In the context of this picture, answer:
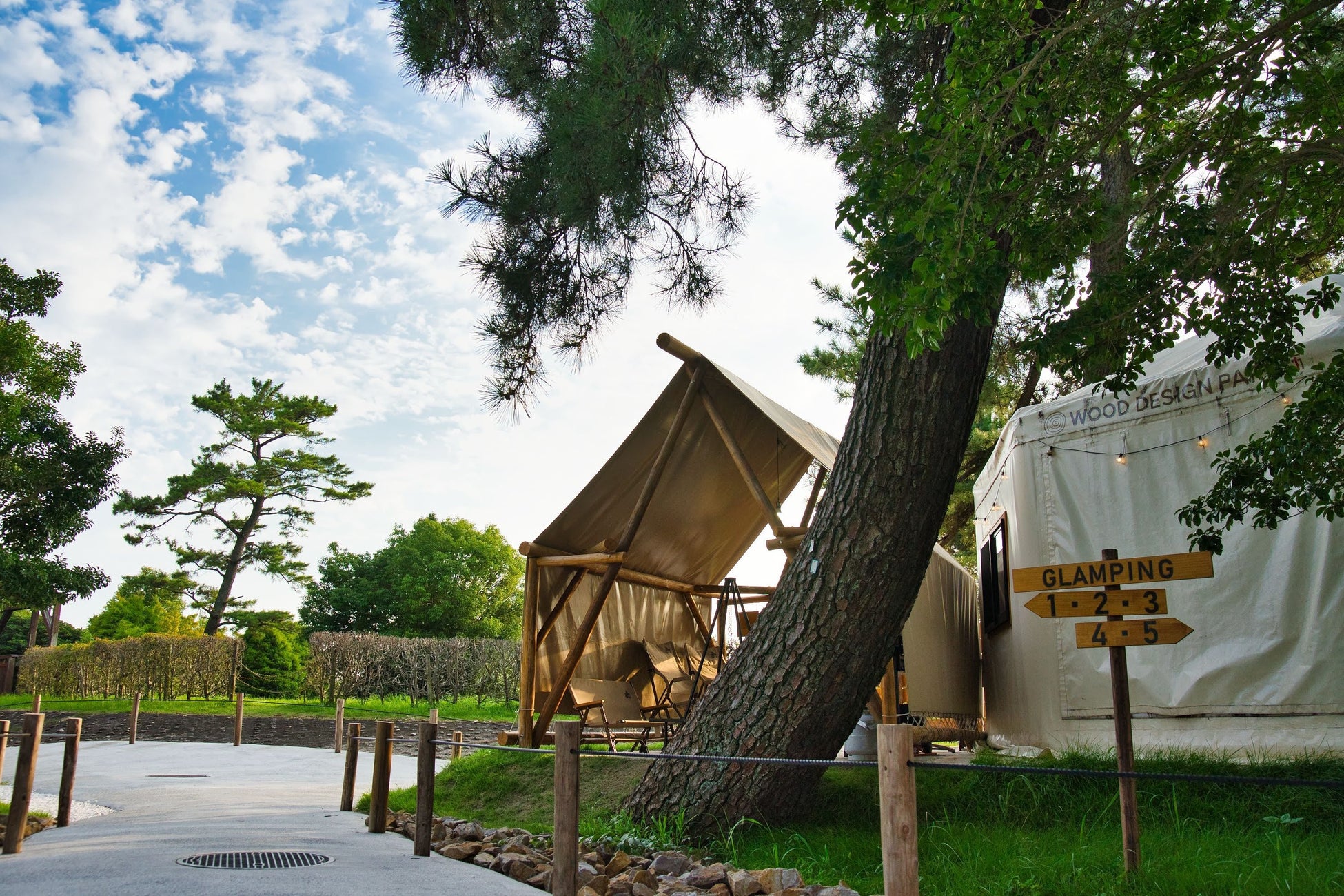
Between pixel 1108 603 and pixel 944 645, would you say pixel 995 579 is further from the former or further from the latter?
pixel 1108 603

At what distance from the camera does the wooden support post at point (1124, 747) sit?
10.1ft

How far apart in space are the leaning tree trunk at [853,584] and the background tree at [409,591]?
25256 mm

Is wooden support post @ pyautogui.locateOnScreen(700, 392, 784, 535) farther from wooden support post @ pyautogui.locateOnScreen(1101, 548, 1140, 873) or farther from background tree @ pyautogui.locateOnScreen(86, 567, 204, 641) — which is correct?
background tree @ pyautogui.locateOnScreen(86, 567, 204, 641)

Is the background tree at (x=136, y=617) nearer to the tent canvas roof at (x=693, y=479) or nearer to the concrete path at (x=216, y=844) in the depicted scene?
the concrete path at (x=216, y=844)

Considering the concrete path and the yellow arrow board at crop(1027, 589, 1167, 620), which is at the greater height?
the yellow arrow board at crop(1027, 589, 1167, 620)

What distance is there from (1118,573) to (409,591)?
92.8ft

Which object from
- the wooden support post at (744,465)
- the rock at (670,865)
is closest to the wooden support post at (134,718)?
the wooden support post at (744,465)

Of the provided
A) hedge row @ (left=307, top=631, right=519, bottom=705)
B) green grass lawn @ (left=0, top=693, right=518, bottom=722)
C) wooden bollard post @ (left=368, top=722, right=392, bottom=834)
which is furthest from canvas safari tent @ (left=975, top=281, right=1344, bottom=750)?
hedge row @ (left=307, top=631, right=519, bottom=705)

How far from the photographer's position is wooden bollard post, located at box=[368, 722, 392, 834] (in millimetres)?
5059

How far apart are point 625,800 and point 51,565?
17573 mm

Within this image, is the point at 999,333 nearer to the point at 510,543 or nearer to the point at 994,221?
the point at 994,221

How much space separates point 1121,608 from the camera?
10.8 feet

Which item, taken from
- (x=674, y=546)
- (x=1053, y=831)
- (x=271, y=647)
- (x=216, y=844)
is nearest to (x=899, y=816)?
(x=1053, y=831)

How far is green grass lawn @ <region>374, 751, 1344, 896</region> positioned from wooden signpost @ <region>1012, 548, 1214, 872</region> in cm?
27
